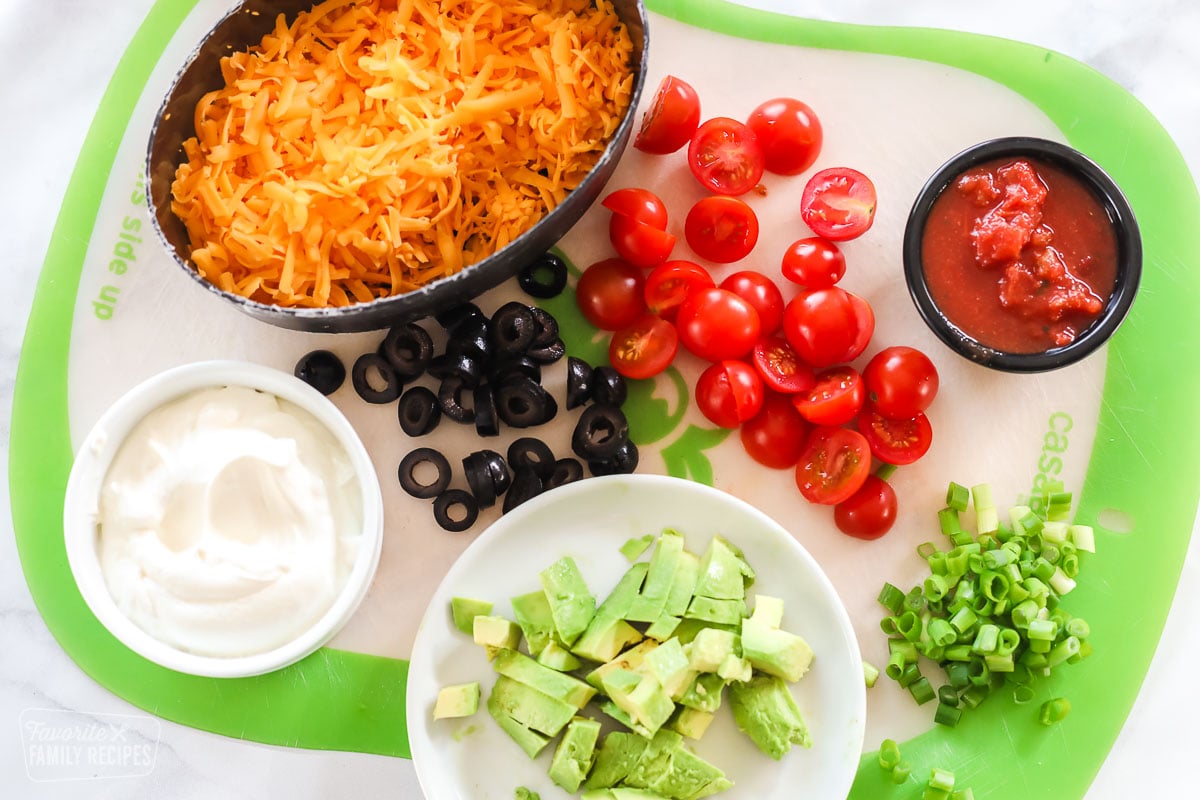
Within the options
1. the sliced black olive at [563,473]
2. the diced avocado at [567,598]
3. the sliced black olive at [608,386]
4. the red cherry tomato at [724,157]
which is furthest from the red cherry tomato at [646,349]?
the diced avocado at [567,598]

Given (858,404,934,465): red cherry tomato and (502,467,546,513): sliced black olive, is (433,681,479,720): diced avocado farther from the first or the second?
(858,404,934,465): red cherry tomato

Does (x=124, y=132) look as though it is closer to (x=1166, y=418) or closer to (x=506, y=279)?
(x=506, y=279)

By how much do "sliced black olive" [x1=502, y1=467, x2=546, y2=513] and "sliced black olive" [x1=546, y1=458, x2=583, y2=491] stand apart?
3 centimetres

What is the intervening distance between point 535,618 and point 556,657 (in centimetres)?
11

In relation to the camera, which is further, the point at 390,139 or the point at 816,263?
the point at 816,263

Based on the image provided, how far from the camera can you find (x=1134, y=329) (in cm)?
252

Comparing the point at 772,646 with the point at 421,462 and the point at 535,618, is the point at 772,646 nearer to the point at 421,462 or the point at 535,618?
the point at 535,618

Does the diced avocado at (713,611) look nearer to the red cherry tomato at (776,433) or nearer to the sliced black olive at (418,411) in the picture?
the red cherry tomato at (776,433)

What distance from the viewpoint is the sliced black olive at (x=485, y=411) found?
240 centimetres

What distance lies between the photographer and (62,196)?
257 cm

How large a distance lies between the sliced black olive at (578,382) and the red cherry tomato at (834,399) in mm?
541

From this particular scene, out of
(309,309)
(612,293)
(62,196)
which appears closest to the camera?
(309,309)

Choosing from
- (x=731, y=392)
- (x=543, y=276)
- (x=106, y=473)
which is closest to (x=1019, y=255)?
(x=731, y=392)

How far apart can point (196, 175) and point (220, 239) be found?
0.55 feet
